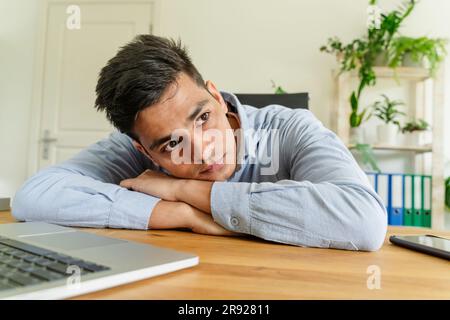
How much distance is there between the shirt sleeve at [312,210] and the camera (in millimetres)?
589

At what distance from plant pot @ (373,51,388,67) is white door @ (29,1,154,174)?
162 centimetres

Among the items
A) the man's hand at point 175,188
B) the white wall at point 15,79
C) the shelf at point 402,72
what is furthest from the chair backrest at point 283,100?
the white wall at point 15,79

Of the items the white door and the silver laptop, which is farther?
the white door

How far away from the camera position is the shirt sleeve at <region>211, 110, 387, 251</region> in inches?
23.2

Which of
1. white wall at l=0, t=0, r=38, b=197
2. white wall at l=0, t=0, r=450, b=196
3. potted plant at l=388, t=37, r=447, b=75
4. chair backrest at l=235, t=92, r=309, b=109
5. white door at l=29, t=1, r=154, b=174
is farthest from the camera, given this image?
white wall at l=0, t=0, r=38, b=197

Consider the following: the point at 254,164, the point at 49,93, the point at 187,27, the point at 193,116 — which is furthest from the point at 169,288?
the point at 49,93

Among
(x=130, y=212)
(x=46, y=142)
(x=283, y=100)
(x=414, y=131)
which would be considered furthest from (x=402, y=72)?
(x=46, y=142)

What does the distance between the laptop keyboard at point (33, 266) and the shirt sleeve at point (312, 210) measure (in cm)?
31

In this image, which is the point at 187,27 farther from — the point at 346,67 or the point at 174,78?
the point at 174,78

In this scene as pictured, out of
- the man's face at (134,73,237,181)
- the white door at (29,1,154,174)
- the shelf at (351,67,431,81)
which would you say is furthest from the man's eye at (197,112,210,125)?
the white door at (29,1,154,174)

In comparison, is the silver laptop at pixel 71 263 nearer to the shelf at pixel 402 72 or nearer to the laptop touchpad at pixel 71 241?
the laptop touchpad at pixel 71 241

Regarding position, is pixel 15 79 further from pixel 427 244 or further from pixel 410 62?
pixel 427 244

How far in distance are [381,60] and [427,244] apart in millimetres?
1849

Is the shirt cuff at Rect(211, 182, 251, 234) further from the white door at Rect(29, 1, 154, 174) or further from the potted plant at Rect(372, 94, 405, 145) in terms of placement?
the white door at Rect(29, 1, 154, 174)
